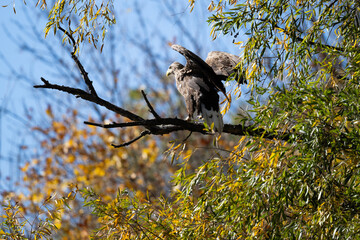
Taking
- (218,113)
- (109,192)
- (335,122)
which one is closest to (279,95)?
(335,122)

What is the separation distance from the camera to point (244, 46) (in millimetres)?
3586

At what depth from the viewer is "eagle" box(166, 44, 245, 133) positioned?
13.5 feet

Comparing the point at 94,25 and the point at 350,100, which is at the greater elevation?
the point at 94,25

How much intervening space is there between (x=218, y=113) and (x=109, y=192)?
14.8 ft

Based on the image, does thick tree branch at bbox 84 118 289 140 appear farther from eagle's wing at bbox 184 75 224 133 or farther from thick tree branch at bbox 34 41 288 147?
eagle's wing at bbox 184 75 224 133

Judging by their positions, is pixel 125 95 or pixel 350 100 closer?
pixel 350 100

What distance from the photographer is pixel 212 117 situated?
13.4ft

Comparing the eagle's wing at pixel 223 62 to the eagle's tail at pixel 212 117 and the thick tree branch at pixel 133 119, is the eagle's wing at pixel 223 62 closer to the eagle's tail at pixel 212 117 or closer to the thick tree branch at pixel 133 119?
the eagle's tail at pixel 212 117

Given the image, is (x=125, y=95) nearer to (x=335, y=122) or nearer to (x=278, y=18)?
(x=278, y=18)

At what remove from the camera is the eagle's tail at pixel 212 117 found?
3.95 meters

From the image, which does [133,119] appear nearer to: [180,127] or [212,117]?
[180,127]

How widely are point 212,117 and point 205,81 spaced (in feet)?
1.40

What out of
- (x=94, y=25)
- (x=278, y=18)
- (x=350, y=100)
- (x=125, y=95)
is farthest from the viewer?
(x=125, y=95)

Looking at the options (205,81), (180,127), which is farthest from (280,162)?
(205,81)
